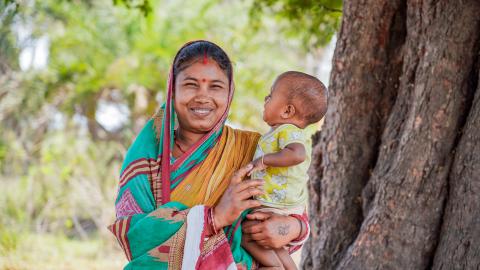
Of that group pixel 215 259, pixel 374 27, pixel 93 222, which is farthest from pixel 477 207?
pixel 93 222

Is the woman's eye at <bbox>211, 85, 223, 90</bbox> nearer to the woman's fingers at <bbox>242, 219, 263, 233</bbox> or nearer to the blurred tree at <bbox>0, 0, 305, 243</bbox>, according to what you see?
the woman's fingers at <bbox>242, 219, 263, 233</bbox>

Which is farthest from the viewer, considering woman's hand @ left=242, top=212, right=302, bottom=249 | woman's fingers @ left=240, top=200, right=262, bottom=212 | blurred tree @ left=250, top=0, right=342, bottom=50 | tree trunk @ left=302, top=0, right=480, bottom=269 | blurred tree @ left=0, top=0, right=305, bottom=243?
blurred tree @ left=0, top=0, right=305, bottom=243

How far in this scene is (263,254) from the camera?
273 cm

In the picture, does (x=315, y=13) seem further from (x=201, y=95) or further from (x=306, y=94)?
(x=201, y=95)

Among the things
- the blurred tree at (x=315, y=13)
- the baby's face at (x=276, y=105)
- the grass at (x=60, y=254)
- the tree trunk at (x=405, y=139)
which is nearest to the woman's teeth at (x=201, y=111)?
the baby's face at (x=276, y=105)

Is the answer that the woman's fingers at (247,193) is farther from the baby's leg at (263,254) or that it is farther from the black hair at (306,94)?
the black hair at (306,94)

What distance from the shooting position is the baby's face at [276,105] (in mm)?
2738

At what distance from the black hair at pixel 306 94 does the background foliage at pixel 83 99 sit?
6468 mm

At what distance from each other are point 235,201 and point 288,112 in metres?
0.47

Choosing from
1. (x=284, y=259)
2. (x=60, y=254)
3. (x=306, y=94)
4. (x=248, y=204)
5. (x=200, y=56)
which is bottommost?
(x=60, y=254)

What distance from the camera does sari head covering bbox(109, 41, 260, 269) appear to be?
2531 mm

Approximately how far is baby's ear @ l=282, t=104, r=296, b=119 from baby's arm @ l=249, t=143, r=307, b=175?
0.52 feet

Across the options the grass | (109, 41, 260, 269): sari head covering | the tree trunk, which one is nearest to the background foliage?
the grass

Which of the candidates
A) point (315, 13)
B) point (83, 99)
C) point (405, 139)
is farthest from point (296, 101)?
point (83, 99)
